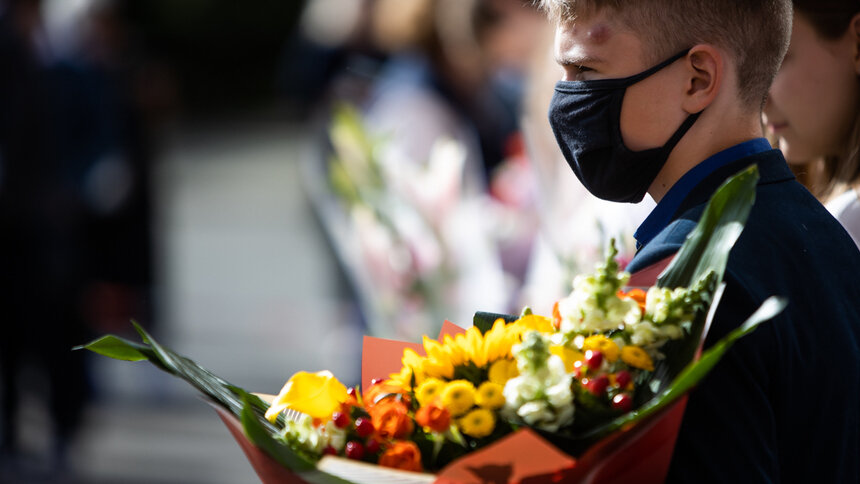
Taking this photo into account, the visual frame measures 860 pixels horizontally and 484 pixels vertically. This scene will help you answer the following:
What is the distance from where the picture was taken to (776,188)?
184cm

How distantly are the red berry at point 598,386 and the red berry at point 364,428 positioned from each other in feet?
1.01

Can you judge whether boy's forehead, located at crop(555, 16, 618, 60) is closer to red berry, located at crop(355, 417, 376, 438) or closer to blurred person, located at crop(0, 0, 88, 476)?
red berry, located at crop(355, 417, 376, 438)

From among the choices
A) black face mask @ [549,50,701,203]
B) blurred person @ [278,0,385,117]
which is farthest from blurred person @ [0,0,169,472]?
black face mask @ [549,50,701,203]

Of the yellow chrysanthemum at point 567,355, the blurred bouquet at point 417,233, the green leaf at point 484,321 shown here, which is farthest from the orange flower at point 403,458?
the blurred bouquet at point 417,233

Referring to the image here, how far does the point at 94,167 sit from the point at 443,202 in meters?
3.53

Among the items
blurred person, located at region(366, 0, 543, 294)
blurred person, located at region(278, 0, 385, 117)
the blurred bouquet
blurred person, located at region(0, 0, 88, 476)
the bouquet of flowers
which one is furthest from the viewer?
blurred person, located at region(0, 0, 88, 476)

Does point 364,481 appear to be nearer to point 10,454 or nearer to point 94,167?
point 10,454

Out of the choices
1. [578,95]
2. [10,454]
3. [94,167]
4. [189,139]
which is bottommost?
[10,454]

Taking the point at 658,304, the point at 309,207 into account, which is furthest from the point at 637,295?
the point at 309,207

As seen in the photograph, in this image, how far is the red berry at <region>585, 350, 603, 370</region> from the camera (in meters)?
1.55

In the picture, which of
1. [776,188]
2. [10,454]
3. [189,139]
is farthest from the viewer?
[189,139]

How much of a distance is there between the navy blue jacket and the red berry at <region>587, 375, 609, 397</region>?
→ 6.3 inches

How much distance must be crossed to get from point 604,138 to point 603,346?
493mm

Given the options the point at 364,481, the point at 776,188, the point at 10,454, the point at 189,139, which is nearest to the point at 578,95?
the point at 776,188
